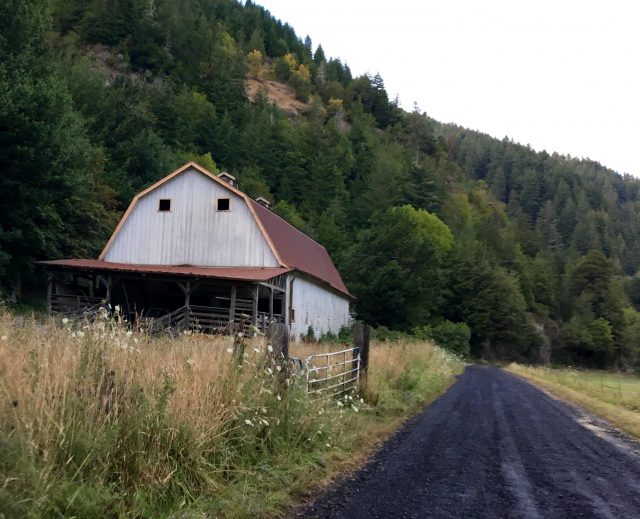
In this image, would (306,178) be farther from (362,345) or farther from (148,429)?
(148,429)

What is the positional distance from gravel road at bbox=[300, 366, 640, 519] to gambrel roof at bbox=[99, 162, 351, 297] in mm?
14618

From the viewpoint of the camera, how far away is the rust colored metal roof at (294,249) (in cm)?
2550

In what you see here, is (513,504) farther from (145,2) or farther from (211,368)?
(145,2)

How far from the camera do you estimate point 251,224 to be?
82.2ft

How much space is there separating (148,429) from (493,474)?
431 cm

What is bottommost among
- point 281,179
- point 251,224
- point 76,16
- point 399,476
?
point 399,476

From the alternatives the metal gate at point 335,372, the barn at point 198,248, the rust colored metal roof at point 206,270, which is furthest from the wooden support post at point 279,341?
the barn at point 198,248

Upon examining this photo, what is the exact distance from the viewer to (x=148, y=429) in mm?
4617

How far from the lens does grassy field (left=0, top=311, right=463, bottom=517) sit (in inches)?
155

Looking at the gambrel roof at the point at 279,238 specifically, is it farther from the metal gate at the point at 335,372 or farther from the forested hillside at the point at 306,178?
the metal gate at the point at 335,372


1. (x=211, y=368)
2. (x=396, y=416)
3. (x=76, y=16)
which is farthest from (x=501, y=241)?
(x=211, y=368)

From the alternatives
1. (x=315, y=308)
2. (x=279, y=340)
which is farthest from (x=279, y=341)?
(x=315, y=308)

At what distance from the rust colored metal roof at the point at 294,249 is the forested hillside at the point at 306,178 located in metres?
9.11

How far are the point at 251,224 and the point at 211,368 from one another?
19.6 metres
